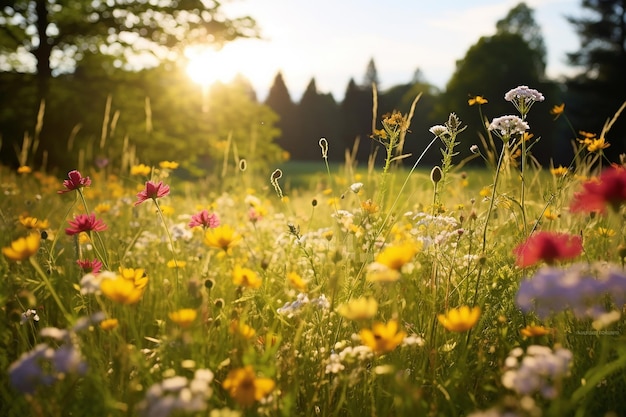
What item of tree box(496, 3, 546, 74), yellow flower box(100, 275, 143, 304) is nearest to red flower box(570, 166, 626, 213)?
yellow flower box(100, 275, 143, 304)

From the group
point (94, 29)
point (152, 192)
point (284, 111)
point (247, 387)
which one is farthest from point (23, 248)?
point (284, 111)

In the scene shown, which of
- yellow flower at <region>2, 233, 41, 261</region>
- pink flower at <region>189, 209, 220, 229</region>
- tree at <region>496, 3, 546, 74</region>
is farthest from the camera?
tree at <region>496, 3, 546, 74</region>

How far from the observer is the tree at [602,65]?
1953 cm

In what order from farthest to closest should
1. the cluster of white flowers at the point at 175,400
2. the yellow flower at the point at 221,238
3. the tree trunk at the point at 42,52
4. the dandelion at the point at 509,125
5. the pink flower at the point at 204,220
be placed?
the tree trunk at the point at 42,52 → the pink flower at the point at 204,220 → the dandelion at the point at 509,125 → the yellow flower at the point at 221,238 → the cluster of white flowers at the point at 175,400

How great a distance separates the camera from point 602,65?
65.9 feet

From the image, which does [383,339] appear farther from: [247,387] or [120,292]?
[120,292]

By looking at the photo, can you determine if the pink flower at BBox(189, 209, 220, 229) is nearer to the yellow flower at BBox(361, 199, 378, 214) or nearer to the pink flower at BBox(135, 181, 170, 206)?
the pink flower at BBox(135, 181, 170, 206)

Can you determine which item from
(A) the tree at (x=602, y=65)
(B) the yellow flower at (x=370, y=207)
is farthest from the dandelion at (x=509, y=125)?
(A) the tree at (x=602, y=65)

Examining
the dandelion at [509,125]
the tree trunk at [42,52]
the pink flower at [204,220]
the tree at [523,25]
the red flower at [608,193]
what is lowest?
the pink flower at [204,220]

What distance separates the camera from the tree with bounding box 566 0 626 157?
19531mm

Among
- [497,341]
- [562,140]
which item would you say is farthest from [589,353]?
[562,140]

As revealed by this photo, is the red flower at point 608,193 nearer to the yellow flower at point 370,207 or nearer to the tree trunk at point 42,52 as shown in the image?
the yellow flower at point 370,207

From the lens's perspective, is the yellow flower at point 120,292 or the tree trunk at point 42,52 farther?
the tree trunk at point 42,52

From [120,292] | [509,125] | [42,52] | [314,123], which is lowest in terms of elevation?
[314,123]
